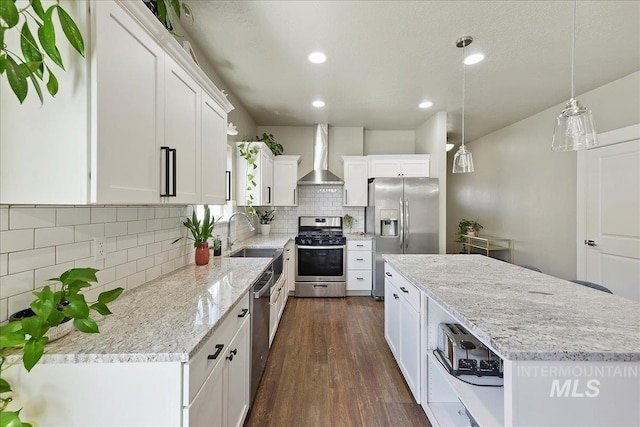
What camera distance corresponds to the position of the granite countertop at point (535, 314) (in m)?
0.90

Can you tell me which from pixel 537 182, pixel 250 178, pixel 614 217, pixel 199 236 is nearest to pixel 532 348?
pixel 199 236

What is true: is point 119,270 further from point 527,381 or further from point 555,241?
point 555,241

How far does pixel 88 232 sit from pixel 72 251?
0.36ft

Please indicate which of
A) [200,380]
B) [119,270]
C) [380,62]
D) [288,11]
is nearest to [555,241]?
[380,62]

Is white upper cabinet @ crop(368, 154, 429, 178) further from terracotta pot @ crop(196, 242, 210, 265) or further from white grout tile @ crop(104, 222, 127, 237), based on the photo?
white grout tile @ crop(104, 222, 127, 237)

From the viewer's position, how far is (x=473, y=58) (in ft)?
8.52

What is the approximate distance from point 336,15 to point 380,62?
818 millimetres

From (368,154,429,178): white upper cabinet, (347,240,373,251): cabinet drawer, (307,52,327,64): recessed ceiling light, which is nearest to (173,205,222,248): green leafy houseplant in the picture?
(307,52,327,64): recessed ceiling light

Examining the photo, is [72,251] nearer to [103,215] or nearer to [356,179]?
[103,215]

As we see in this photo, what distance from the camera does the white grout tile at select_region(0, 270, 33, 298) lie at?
3.00 feet

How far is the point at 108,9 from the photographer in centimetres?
89

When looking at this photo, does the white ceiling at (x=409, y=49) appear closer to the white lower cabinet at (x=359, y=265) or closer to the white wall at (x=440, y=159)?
the white wall at (x=440, y=159)

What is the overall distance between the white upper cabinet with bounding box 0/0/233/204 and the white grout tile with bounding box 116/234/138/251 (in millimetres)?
460

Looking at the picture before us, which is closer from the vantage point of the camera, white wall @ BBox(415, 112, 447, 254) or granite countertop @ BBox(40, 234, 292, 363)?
granite countertop @ BBox(40, 234, 292, 363)
